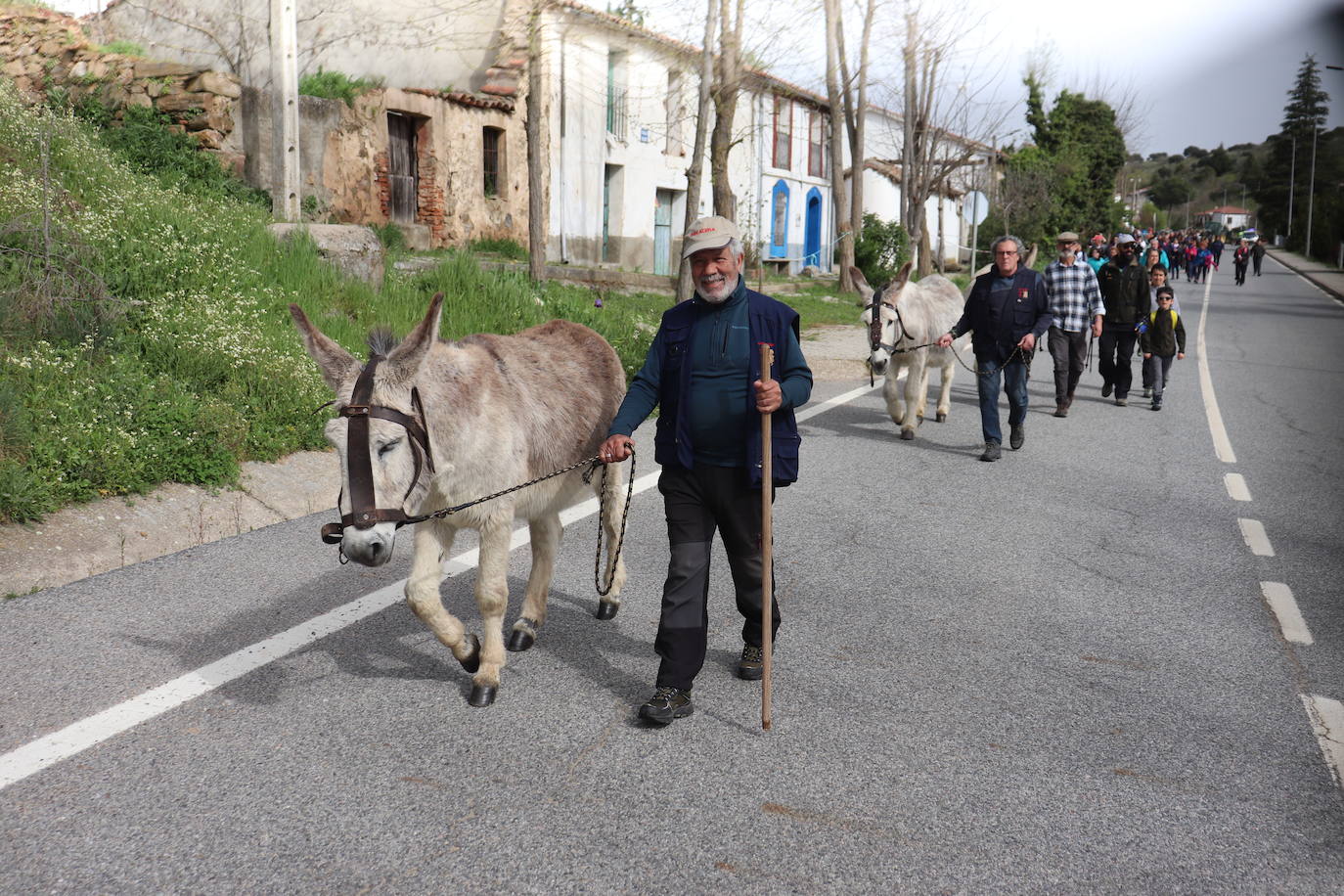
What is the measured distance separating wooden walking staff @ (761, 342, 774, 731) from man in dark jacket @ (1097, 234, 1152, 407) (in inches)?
440

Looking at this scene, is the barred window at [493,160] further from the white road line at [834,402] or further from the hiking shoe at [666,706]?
the hiking shoe at [666,706]

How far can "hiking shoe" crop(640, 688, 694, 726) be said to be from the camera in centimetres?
423

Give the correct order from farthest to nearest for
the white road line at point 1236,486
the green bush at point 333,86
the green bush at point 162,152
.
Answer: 1. the green bush at point 333,86
2. the green bush at point 162,152
3. the white road line at point 1236,486

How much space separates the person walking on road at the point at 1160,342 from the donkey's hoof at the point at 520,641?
10.9m

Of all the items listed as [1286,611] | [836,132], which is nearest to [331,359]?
[1286,611]

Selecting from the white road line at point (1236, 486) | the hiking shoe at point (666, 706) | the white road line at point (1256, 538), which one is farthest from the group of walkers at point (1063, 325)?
the hiking shoe at point (666, 706)

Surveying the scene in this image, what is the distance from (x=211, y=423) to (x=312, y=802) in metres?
4.93

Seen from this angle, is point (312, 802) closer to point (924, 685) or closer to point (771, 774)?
point (771, 774)

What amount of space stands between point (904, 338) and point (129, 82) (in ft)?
41.3

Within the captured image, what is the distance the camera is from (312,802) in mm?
3574

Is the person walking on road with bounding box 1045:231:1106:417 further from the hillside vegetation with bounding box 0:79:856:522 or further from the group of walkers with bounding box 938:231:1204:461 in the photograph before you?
the hillside vegetation with bounding box 0:79:856:522

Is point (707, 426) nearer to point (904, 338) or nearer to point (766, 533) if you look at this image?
point (766, 533)

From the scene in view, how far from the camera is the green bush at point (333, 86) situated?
22.1 m

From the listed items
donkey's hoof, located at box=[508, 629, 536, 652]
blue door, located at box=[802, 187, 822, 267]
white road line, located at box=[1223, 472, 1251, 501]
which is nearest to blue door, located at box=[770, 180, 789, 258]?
blue door, located at box=[802, 187, 822, 267]
